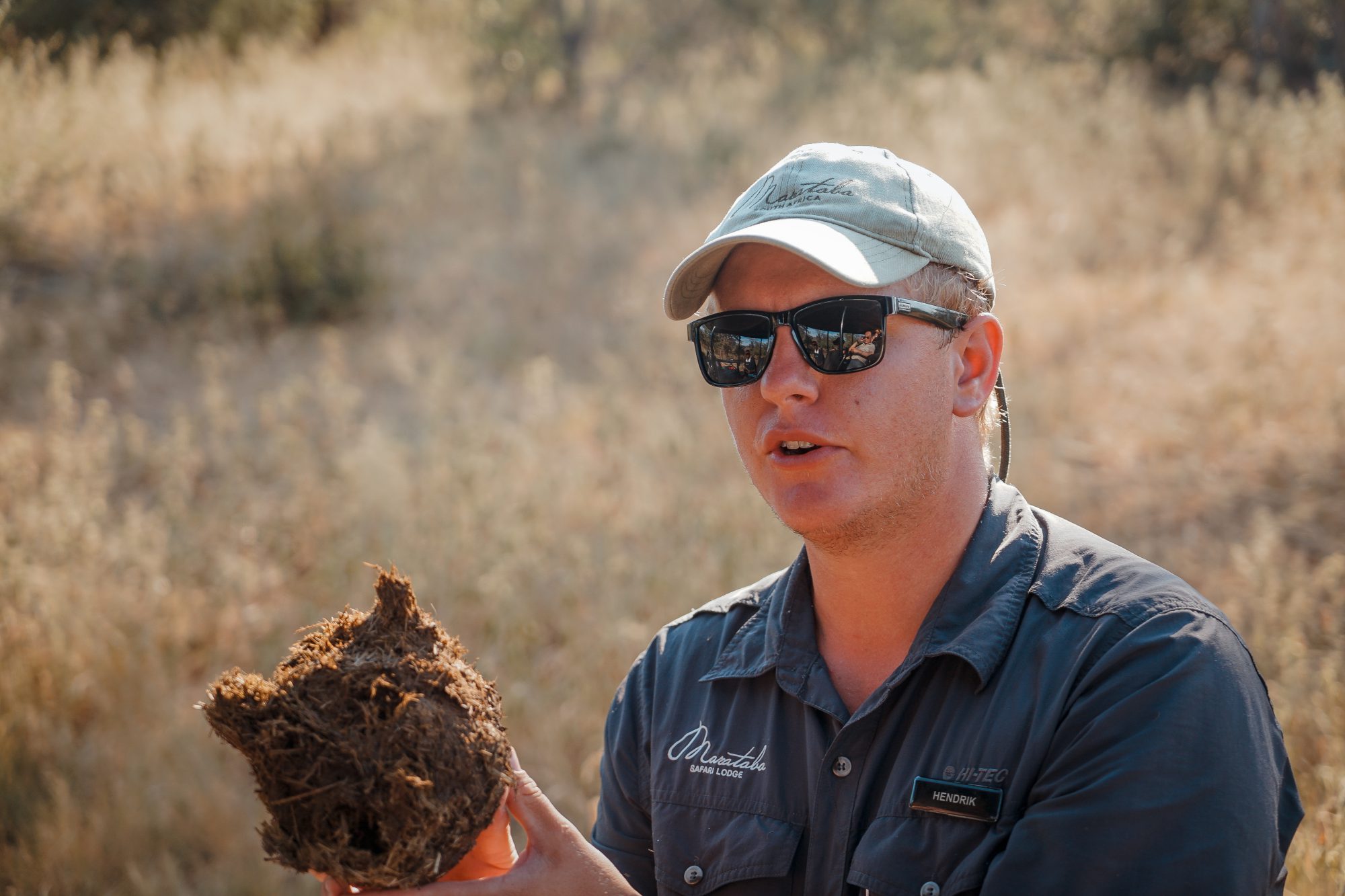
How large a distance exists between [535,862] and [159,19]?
11.0 metres

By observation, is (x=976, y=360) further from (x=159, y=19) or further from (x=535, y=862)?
(x=159, y=19)

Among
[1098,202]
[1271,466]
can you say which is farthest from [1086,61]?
[1271,466]

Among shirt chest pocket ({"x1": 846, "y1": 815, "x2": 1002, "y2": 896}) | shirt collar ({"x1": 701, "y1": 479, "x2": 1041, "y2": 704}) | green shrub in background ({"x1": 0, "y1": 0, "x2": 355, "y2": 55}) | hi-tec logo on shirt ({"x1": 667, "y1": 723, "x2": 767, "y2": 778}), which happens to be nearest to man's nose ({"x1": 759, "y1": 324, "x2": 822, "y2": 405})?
shirt collar ({"x1": 701, "y1": 479, "x2": 1041, "y2": 704})

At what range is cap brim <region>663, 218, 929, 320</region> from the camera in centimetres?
214

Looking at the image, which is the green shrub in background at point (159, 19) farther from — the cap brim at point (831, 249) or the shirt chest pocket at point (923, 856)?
the shirt chest pocket at point (923, 856)

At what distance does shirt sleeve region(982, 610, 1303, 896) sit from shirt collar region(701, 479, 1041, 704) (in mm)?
238

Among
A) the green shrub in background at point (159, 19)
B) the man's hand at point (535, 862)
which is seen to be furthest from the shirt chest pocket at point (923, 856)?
the green shrub in background at point (159, 19)

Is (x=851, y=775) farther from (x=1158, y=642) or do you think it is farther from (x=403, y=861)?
(x=403, y=861)

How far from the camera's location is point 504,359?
27.5ft

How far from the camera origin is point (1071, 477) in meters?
5.99

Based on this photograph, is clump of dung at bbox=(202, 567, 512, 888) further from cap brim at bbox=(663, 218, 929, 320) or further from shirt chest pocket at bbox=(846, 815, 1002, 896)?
cap brim at bbox=(663, 218, 929, 320)

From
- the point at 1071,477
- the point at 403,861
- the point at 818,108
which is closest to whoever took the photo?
Answer: the point at 403,861

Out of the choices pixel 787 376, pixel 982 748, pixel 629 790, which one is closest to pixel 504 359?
pixel 629 790

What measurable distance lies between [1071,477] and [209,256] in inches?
284
